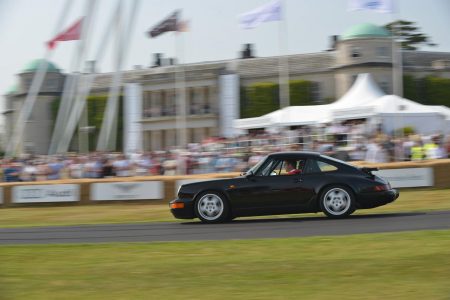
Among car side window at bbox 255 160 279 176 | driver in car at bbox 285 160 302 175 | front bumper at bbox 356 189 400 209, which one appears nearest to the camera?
front bumper at bbox 356 189 400 209

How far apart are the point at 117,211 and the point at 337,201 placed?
8790mm

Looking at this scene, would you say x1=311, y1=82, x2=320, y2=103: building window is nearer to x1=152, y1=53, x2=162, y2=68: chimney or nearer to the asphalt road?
x1=152, y1=53, x2=162, y2=68: chimney

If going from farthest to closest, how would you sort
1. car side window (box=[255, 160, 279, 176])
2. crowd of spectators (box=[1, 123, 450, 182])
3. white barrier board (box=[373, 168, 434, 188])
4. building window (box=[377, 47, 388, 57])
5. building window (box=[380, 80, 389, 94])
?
building window (box=[377, 47, 388, 57])
building window (box=[380, 80, 389, 94])
crowd of spectators (box=[1, 123, 450, 182])
white barrier board (box=[373, 168, 434, 188])
car side window (box=[255, 160, 279, 176])

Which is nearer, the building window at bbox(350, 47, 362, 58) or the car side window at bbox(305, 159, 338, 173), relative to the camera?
Result: the car side window at bbox(305, 159, 338, 173)

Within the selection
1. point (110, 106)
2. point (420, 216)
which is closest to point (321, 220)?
point (420, 216)

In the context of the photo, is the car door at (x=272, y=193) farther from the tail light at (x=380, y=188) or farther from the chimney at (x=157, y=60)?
the chimney at (x=157, y=60)

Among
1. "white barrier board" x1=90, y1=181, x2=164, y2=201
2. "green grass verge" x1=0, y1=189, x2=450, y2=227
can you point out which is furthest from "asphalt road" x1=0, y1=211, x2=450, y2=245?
"white barrier board" x1=90, y1=181, x2=164, y2=201

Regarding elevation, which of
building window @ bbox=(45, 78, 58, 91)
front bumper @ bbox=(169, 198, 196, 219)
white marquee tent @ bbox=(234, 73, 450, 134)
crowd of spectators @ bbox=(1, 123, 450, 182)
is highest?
building window @ bbox=(45, 78, 58, 91)

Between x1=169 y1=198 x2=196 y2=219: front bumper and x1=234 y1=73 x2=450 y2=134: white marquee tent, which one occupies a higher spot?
x1=234 y1=73 x2=450 y2=134: white marquee tent

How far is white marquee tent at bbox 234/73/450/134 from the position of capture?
32.7m

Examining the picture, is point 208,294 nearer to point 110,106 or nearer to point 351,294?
point 351,294

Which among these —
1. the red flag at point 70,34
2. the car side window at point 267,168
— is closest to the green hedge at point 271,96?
the red flag at point 70,34

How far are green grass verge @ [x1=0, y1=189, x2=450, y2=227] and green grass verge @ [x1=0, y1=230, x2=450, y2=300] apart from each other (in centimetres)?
564

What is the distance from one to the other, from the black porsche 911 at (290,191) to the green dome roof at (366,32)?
50.6 meters
